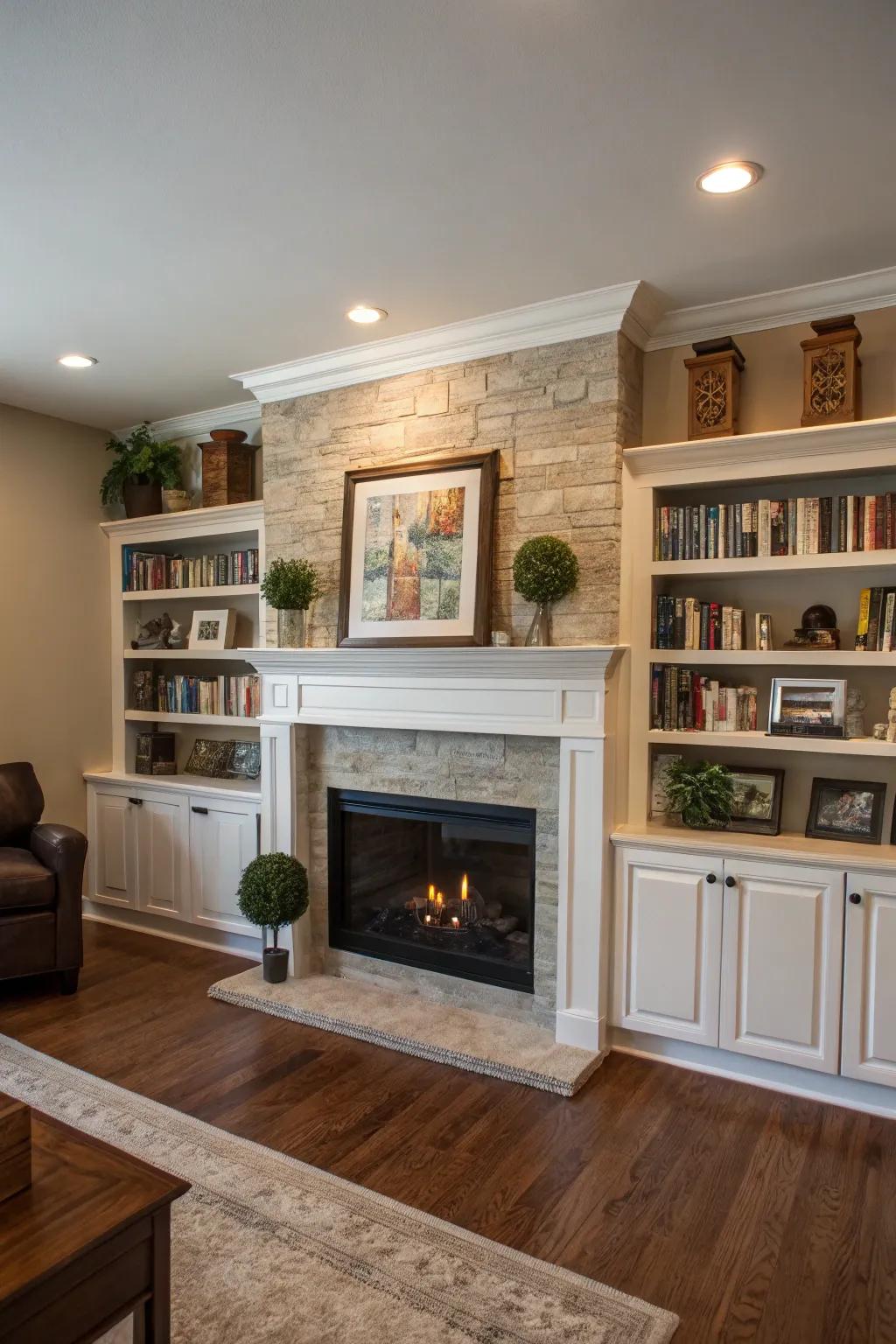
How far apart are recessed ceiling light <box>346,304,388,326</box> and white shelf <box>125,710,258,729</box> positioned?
1.96m

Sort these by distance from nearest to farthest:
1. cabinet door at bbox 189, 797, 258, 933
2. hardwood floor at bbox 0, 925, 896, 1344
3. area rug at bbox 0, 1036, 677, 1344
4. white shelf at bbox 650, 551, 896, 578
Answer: area rug at bbox 0, 1036, 677, 1344, hardwood floor at bbox 0, 925, 896, 1344, white shelf at bbox 650, 551, 896, 578, cabinet door at bbox 189, 797, 258, 933

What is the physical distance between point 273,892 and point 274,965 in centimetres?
39

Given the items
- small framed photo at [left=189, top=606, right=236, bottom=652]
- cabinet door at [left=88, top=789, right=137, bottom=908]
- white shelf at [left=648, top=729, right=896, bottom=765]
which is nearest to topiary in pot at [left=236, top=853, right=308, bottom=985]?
cabinet door at [left=88, top=789, right=137, bottom=908]

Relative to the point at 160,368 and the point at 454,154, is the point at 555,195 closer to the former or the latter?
the point at 454,154

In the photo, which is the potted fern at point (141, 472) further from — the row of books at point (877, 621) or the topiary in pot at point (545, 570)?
the row of books at point (877, 621)

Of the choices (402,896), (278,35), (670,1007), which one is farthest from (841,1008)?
(278,35)

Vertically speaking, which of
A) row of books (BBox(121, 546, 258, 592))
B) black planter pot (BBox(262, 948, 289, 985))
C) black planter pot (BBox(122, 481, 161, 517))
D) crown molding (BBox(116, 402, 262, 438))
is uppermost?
crown molding (BBox(116, 402, 262, 438))

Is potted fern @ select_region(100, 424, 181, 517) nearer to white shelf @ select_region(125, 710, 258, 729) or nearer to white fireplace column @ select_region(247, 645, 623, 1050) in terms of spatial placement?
white shelf @ select_region(125, 710, 258, 729)

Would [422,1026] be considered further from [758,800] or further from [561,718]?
[758,800]

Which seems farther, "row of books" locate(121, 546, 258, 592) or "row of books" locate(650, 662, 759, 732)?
"row of books" locate(121, 546, 258, 592)

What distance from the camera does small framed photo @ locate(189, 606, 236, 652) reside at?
468 centimetres

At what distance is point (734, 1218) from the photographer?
2.35 metres

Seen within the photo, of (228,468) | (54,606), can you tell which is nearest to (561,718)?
(228,468)

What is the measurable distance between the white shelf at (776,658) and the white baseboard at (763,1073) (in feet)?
4.45
